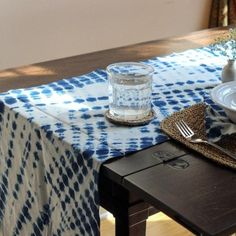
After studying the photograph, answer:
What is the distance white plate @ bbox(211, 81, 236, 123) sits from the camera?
124 cm

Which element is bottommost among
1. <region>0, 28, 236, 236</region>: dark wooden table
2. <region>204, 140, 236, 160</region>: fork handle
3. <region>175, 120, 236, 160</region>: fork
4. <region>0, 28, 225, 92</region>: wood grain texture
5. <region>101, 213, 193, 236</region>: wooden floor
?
<region>101, 213, 193, 236</region>: wooden floor

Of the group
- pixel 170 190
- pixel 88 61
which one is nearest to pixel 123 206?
pixel 170 190

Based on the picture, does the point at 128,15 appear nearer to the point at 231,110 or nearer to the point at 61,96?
the point at 61,96

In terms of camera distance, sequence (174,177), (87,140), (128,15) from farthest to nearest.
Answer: (128,15) → (87,140) → (174,177)

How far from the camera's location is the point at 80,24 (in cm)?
297

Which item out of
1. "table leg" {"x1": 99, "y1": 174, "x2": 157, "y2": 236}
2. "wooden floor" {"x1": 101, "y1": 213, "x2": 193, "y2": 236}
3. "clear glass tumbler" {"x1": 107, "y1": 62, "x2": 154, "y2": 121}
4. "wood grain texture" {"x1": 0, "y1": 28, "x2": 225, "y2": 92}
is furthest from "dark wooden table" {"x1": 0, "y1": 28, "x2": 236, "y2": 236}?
"wooden floor" {"x1": 101, "y1": 213, "x2": 193, "y2": 236}

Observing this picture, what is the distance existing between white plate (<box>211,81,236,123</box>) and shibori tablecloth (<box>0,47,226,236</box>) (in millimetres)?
104

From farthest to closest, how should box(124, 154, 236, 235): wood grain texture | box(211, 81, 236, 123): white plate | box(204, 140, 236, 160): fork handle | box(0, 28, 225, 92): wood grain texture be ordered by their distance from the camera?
box(0, 28, 225, 92): wood grain texture < box(211, 81, 236, 123): white plate < box(204, 140, 236, 160): fork handle < box(124, 154, 236, 235): wood grain texture

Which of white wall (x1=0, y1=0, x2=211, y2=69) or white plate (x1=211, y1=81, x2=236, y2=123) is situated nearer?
white plate (x1=211, y1=81, x2=236, y2=123)

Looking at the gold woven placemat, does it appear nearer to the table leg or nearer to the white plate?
the white plate

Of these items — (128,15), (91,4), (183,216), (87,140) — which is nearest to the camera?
(183,216)

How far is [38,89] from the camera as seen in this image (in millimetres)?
1535

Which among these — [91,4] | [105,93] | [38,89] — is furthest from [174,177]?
[91,4]

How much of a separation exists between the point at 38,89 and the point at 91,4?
5.04 feet
